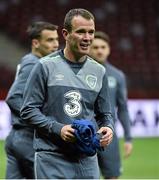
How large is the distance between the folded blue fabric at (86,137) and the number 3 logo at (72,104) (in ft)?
0.44

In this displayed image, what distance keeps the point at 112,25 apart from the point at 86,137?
16.8 m

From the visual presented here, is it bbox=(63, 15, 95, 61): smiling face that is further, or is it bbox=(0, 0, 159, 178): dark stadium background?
bbox=(0, 0, 159, 178): dark stadium background

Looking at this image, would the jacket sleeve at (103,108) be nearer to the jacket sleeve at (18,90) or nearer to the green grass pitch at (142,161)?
the jacket sleeve at (18,90)

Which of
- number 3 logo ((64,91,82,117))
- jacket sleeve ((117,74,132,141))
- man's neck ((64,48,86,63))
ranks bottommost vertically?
jacket sleeve ((117,74,132,141))

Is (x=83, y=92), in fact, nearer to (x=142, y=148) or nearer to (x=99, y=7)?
(x=142, y=148)

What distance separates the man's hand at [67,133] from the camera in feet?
15.8

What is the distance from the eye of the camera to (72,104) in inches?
196

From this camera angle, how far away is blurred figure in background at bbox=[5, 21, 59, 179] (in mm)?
6223

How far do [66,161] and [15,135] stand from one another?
5.26 ft

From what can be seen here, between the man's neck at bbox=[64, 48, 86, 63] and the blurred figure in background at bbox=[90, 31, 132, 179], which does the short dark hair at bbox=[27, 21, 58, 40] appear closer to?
the blurred figure in background at bbox=[90, 31, 132, 179]

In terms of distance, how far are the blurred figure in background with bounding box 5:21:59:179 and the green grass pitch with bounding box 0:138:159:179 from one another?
311cm

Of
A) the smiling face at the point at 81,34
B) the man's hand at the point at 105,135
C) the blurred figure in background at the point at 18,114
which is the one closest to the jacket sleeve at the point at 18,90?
the blurred figure in background at the point at 18,114

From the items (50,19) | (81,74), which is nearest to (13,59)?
(50,19)

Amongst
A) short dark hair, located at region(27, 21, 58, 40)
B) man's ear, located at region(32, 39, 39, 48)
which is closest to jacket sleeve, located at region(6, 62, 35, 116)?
man's ear, located at region(32, 39, 39, 48)
